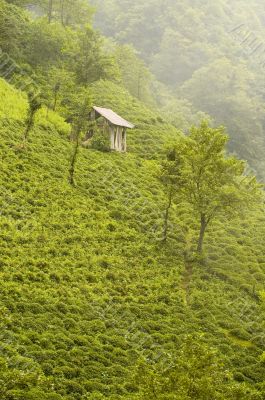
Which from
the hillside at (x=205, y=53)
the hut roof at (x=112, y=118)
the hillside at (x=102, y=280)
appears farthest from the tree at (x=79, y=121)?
the hillside at (x=205, y=53)

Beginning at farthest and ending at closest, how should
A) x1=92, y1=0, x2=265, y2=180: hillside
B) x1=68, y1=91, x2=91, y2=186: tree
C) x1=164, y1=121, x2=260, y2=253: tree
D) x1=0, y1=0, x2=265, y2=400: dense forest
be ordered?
1. x1=92, y1=0, x2=265, y2=180: hillside
2. x1=68, y1=91, x2=91, y2=186: tree
3. x1=164, y1=121, x2=260, y2=253: tree
4. x1=0, y1=0, x2=265, y2=400: dense forest

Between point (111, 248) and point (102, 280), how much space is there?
13.3 feet

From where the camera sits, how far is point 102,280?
30.3 meters

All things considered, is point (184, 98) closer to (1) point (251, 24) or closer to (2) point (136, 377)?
(1) point (251, 24)

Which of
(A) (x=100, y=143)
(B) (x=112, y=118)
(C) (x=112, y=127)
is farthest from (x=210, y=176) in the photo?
(B) (x=112, y=118)

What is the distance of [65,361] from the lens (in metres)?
22.4

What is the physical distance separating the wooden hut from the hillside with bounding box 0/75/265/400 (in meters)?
3.92

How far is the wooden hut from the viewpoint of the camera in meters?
51.3

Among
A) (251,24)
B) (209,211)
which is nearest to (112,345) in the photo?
(209,211)

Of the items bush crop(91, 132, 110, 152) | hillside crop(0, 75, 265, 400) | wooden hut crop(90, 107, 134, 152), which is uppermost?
wooden hut crop(90, 107, 134, 152)

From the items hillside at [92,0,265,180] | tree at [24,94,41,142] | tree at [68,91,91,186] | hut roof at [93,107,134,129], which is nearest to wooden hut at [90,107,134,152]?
hut roof at [93,107,134,129]

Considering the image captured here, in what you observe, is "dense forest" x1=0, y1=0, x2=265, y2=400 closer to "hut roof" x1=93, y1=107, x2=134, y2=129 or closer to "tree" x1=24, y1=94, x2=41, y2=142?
"tree" x1=24, y1=94, x2=41, y2=142

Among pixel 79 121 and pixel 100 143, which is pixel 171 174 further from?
pixel 100 143

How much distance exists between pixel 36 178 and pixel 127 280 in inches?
428
